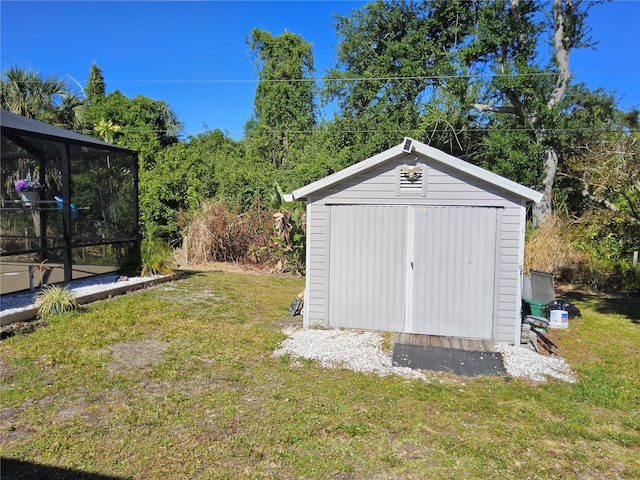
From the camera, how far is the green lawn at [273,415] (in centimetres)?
289

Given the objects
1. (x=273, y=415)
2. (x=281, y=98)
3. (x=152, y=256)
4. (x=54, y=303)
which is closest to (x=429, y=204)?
(x=273, y=415)

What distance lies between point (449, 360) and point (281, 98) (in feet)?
55.4

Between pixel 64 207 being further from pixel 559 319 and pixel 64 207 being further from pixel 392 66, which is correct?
pixel 392 66

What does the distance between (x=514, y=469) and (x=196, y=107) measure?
19.6m

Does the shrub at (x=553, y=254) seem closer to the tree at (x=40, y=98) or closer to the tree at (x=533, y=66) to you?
the tree at (x=533, y=66)

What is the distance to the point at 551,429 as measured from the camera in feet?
11.3

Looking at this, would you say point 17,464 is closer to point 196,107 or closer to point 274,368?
point 274,368

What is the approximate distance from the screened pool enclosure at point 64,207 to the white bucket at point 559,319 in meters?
7.96

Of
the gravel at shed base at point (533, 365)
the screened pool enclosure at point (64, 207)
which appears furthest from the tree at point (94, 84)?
the gravel at shed base at point (533, 365)

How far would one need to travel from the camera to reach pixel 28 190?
781 cm

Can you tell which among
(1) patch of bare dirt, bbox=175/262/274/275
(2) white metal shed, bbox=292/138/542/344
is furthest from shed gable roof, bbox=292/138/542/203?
(1) patch of bare dirt, bbox=175/262/274/275

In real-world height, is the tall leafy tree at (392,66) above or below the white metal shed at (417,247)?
above

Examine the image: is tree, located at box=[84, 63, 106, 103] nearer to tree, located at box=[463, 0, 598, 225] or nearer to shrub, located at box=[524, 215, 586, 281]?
tree, located at box=[463, 0, 598, 225]

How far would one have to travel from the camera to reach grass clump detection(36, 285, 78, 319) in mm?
6061
